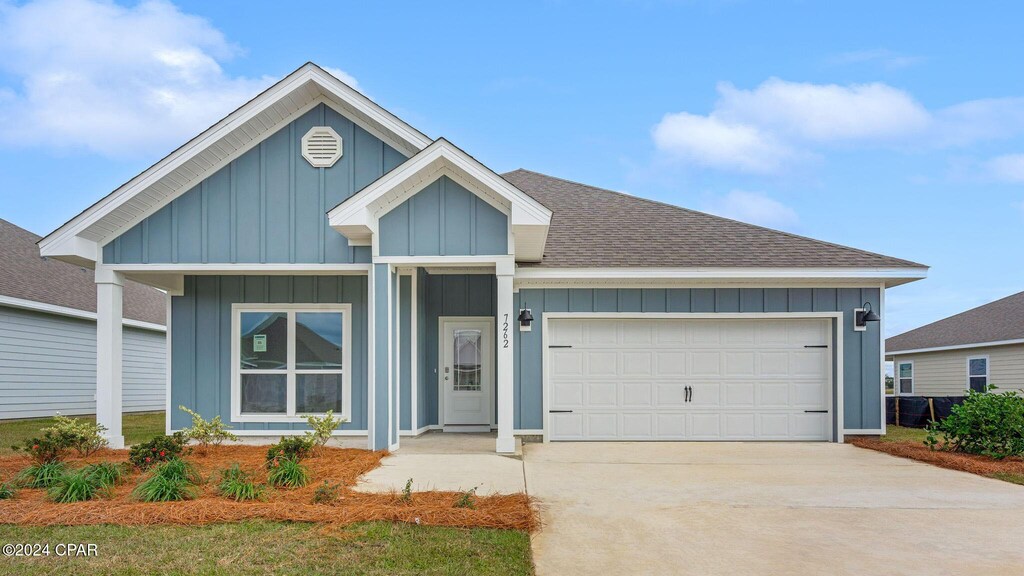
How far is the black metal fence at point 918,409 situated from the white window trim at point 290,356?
1274 centimetres

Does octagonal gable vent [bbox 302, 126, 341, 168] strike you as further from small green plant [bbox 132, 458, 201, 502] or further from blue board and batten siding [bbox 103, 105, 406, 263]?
small green plant [bbox 132, 458, 201, 502]

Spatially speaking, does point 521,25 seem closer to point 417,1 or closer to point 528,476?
point 417,1

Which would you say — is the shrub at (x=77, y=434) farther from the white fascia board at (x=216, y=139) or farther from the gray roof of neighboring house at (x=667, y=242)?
the gray roof of neighboring house at (x=667, y=242)

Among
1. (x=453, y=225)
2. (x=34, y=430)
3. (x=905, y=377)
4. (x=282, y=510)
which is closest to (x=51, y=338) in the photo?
(x=34, y=430)

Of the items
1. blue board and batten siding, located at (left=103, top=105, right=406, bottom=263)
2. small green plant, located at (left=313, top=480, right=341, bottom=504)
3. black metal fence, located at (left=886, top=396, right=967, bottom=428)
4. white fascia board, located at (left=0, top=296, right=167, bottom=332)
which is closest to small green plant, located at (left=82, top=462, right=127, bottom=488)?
small green plant, located at (left=313, top=480, right=341, bottom=504)

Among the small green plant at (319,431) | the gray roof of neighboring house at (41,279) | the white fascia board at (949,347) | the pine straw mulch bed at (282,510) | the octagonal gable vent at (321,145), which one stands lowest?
the pine straw mulch bed at (282,510)

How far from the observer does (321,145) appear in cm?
1073

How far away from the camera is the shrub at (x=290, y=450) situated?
26.6 ft

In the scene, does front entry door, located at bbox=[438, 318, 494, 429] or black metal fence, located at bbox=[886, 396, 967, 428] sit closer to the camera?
front entry door, located at bbox=[438, 318, 494, 429]

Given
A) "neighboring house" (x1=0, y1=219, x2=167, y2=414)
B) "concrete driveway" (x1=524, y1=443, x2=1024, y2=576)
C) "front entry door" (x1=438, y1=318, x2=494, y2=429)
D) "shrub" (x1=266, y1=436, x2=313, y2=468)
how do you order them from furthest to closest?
"neighboring house" (x1=0, y1=219, x2=167, y2=414), "front entry door" (x1=438, y1=318, x2=494, y2=429), "shrub" (x1=266, y1=436, x2=313, y2=468), "concrete driveway" (x1=524, y1=443, x2=1024, y2=576)

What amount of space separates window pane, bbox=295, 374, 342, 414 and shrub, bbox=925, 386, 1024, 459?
9.24 m

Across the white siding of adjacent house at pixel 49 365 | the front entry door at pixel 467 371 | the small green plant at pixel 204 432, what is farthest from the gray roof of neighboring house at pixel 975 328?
the white siding of adjacent house at pixel 49 365

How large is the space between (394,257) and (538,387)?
11.0ft

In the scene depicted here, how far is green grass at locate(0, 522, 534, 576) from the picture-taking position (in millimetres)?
4742
